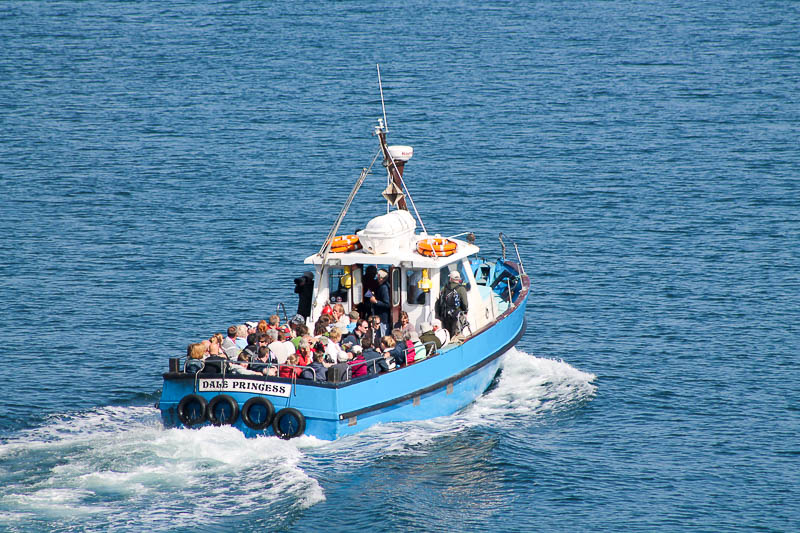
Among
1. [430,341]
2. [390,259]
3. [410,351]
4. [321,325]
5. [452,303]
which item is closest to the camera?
[410,351]

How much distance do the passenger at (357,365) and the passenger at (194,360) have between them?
298cm

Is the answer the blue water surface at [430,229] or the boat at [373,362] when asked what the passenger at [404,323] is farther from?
the blue water surface at [430,229]

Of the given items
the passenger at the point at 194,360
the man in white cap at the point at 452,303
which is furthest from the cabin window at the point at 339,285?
the passenger at the point at 194,360

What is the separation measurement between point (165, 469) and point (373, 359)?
470 centimetres

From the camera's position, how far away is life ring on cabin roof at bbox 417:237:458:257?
87.1 feet

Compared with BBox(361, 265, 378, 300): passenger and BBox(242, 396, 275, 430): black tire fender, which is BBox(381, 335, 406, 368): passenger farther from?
BBox(242, 396, 275, 430): black tire fender

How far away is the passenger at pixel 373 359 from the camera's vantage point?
24.0m

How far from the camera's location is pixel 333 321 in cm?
2572

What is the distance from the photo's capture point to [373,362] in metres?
24.0

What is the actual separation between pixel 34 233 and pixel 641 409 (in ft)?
84.8

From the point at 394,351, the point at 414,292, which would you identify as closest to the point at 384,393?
the point at 394,351

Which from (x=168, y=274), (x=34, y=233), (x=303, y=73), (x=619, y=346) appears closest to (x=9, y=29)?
(x=303, y=73)

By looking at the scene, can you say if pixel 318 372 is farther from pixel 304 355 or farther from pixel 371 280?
pixel 371 280

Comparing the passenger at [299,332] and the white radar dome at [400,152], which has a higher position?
the white radar dome at [400,152]
